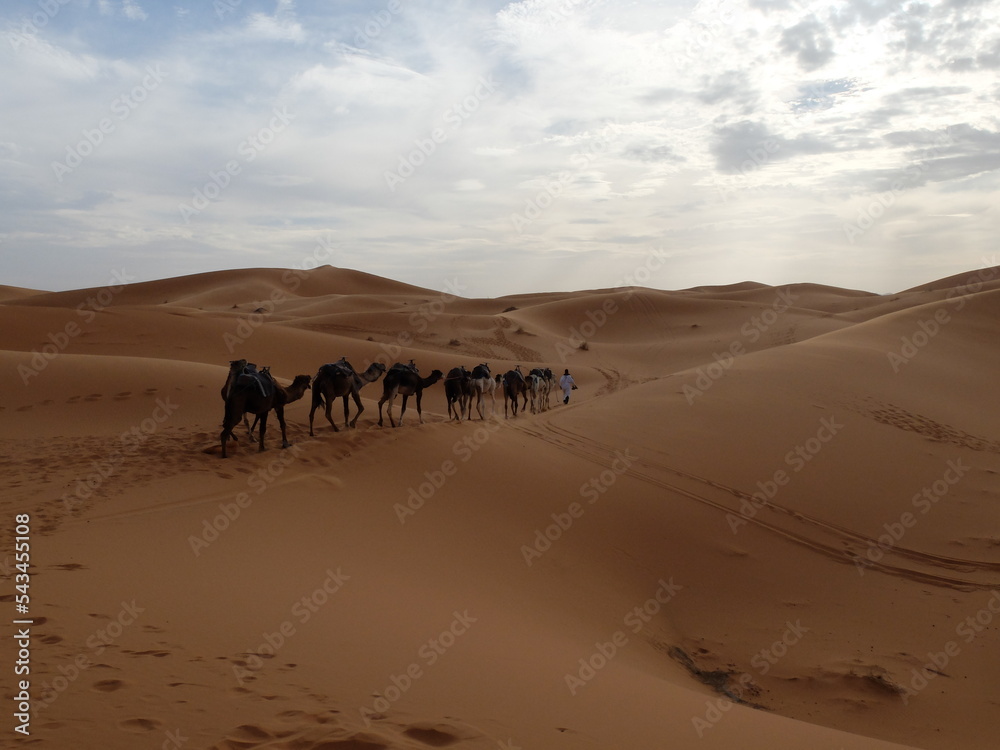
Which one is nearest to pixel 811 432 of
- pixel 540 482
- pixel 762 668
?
pixel 540 482

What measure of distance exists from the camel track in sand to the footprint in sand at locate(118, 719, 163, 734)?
30.3ft

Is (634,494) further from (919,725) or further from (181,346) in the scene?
(181,346)

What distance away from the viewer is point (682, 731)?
454cm

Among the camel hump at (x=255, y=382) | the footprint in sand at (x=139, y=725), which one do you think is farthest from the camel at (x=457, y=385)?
the footprint in sand at (x=139, y=725)

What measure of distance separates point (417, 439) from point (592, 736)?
7.90 m

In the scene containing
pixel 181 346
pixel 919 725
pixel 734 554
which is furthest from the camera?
pixel 181 346
